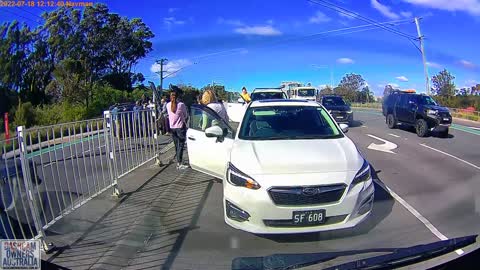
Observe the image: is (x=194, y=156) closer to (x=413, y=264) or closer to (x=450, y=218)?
(x=450, y=218)

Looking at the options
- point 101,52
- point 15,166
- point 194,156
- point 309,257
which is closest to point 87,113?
point 101,52

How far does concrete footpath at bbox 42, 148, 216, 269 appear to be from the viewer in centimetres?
457

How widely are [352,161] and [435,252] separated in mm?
2066

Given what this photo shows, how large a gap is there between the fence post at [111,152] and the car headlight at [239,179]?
2.81m

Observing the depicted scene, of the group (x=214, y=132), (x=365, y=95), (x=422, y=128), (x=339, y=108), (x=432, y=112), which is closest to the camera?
(x=214, y=132)

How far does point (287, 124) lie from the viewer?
6.81 metres

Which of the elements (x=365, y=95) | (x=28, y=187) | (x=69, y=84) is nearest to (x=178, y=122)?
(x=28, y=187)

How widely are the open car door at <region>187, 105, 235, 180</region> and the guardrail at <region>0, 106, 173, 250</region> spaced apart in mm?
1493

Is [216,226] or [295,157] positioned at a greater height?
[295,157]

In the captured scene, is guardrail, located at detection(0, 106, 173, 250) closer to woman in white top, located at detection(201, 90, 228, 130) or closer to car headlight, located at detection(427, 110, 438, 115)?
woman in white top, located at detection(201, 90, 228, 130)

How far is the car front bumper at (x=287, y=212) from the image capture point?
15.6 feet

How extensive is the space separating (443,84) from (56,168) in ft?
174

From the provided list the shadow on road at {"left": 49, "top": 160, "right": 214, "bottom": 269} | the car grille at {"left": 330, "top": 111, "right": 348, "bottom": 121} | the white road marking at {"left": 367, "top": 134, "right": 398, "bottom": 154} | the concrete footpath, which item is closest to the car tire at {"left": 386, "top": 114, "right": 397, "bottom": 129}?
the car grille at {"left": 330, "top": 111, "right": 348, "bottom": 121}

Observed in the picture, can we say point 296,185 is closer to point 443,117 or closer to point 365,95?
point 443,117
